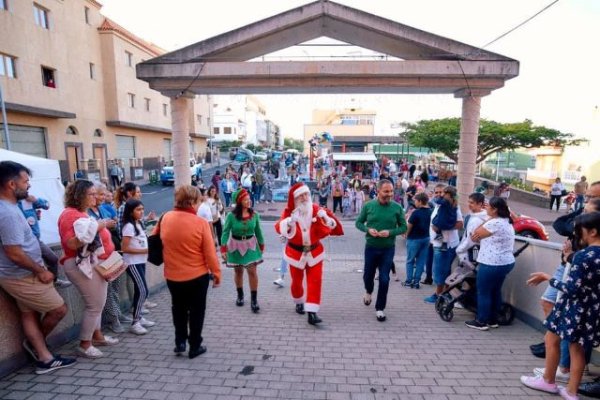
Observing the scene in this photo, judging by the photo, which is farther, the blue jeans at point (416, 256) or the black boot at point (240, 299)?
the blue jeans at point (416, 256)

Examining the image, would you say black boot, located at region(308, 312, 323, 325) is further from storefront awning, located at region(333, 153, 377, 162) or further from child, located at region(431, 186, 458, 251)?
storefront awning, located at region(333, 153, 377, 162)

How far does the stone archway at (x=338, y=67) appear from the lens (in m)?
7.94

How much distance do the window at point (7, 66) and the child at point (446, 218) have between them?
21055mm

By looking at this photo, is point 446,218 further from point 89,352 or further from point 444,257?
point 89,352

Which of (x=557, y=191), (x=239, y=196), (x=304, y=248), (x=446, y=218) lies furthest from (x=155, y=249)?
(x=557, y=191)

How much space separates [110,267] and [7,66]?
1984 cm

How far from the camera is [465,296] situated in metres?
4.74

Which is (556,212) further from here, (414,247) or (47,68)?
(47,68)

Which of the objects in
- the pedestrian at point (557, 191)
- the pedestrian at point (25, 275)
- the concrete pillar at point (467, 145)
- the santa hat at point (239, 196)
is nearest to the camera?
the pedestrian at point (25, 275)

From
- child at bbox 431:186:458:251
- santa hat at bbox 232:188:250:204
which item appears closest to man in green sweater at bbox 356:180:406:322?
child at bbox 431:186:458:251

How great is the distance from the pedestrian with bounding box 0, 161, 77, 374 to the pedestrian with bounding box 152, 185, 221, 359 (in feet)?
3.40

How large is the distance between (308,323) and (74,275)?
9.00ft

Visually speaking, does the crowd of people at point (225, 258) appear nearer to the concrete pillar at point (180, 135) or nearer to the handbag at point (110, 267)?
the handbag at point (110, 267)

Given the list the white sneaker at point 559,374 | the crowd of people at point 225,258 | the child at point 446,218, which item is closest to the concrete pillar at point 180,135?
the crowd of people at point 225,258
